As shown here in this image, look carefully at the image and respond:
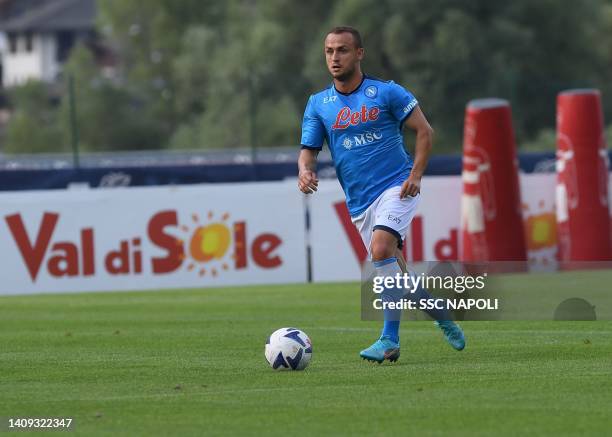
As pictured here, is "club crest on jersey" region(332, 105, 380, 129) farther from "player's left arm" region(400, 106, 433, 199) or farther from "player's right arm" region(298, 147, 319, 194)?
"player's right arm" region(298, 147, 319, 194)

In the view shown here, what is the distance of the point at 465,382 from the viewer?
9.46 meters

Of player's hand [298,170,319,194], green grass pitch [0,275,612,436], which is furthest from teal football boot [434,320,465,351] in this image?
player's hand [298,170,319,194]

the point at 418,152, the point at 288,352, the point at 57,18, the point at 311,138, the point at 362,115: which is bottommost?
the point at 288,352

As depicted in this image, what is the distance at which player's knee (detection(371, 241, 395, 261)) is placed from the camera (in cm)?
1074

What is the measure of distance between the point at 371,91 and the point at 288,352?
1919 mm

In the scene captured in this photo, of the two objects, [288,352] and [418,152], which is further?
[418,152]

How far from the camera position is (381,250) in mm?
10750

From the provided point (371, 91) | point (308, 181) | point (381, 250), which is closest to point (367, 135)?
point (371, 91)

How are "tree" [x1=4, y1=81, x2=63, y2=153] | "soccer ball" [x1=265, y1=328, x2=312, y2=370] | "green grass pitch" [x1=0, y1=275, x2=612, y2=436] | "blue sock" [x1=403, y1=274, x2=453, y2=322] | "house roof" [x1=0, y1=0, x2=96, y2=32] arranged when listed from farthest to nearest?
"house roof" [x1=0, y1=0, x2=96, y2=32] < "tree" [x1=4, y1=81, x2=63, y2=153] < "blue sock" [x1=403, y1=274, x2=453, y2=322] < "soccer ball" [x1=265, y1=328, x2=312, y2=370] < "green grass pitch" [x1=0, y1=275, x2=612, y2=436]

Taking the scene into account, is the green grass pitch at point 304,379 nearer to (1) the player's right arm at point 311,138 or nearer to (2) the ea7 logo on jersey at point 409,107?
(1) the player's right arm at point 311,138

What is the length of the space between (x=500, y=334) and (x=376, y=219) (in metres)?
2.40

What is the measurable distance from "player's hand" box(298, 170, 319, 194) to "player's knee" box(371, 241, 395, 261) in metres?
0.58

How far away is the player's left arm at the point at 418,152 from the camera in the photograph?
10633mm

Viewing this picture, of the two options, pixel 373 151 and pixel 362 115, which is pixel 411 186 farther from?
pixel 362 115
